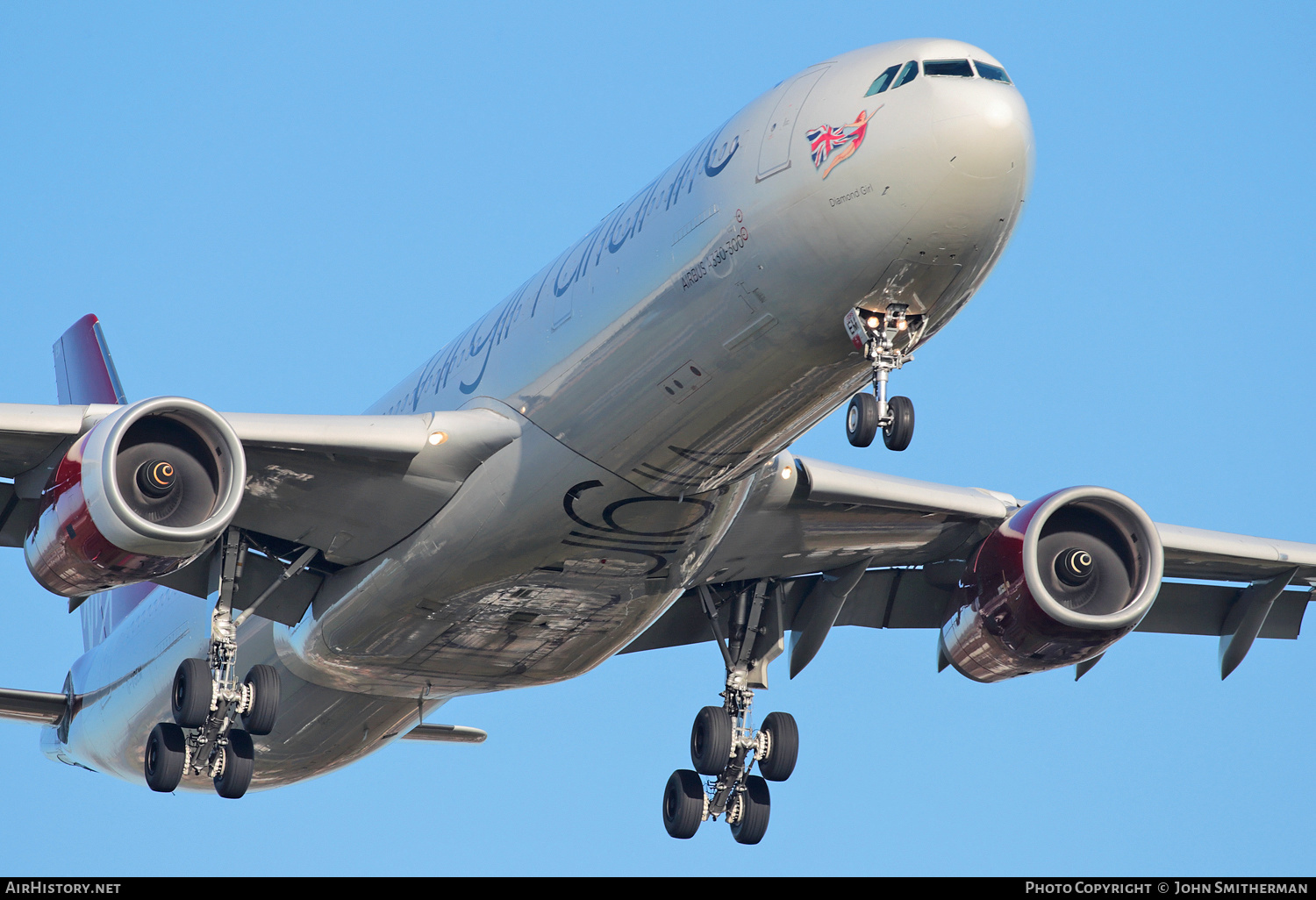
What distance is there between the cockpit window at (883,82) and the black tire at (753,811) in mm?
11229

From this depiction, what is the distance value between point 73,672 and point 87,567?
11.1m

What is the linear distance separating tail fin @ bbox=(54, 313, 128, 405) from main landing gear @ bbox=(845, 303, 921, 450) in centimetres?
1761

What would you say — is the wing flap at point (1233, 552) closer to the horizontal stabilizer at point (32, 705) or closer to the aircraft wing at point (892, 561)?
the aircraft wing at point (892, 561)

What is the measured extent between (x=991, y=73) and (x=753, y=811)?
1173 cm

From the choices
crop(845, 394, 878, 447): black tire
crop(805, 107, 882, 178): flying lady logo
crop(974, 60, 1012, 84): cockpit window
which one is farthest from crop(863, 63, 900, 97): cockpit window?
crop(845, 394, 878, 447): black tire

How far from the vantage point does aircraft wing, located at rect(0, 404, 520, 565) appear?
63.3 feet

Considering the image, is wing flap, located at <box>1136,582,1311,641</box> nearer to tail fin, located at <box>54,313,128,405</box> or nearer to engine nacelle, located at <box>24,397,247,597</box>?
engine nacelle, located at <box>24,397,247,597</box>

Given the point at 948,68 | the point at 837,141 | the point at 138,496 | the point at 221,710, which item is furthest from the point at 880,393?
the point at 221,710

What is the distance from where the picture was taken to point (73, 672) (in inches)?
1128

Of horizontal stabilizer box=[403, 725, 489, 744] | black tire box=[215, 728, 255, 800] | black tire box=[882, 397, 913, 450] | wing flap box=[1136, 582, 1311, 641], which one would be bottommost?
black tire box=[215, 728, 255, 800]

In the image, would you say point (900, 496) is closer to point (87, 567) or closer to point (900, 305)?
point (900, 305)

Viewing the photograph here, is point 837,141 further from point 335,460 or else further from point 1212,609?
point 1212,609

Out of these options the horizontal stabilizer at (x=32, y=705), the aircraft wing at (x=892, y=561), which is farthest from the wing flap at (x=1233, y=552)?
the horizontal stabilizer at (x=32, y=705)
